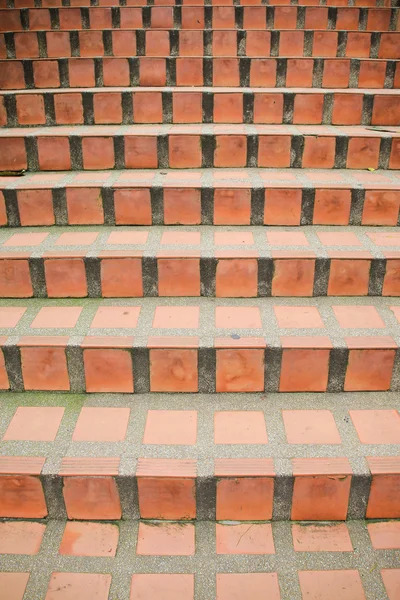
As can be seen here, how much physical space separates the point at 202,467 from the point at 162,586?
38 centimetres


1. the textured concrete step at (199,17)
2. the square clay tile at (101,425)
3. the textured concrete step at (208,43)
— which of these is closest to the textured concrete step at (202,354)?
the square clay tile at (101,425)

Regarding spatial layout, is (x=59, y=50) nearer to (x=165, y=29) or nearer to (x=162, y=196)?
(x=165, y=29)

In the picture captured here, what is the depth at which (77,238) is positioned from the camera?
254 cm

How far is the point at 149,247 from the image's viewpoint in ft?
7.92

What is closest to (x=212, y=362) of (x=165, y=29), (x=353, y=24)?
(x=165, y=29)

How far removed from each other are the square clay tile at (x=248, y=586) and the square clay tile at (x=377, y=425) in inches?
22.6

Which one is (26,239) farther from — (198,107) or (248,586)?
(248,586)

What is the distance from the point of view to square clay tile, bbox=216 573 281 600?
1554mm

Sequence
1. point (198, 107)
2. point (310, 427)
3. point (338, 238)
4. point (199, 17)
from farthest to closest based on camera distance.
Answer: point (199, 17) < point (198, 107) < point (338, 238) < point (310, 427)

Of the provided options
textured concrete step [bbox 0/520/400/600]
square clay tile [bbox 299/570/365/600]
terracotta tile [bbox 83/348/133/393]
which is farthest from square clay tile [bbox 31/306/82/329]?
square clay tile [bbox 299/570/365/600]

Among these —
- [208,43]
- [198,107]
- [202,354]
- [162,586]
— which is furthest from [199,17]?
[162,586]

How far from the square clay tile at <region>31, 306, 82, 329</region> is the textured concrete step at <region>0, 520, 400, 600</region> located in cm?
77

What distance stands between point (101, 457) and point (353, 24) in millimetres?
3627

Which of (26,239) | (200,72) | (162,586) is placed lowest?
(162,586)
